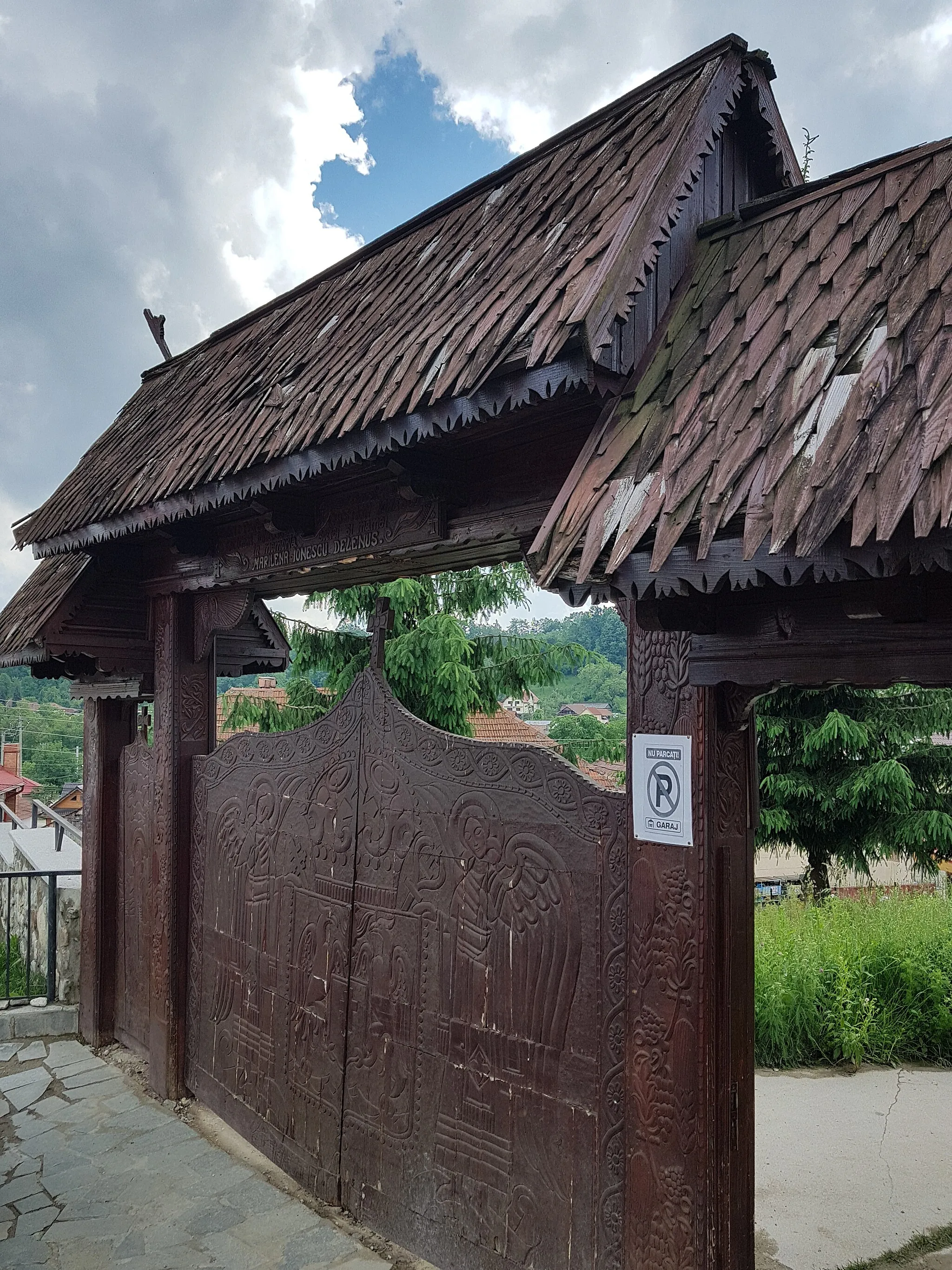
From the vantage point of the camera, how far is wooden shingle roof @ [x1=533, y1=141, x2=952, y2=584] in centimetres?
185

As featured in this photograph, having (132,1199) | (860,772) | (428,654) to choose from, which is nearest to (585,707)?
(860,772)

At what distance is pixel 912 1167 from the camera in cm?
410

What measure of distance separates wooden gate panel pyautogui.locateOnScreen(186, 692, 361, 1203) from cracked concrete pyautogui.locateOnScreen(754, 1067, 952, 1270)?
1.94 m

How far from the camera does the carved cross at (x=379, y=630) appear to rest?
3926mm

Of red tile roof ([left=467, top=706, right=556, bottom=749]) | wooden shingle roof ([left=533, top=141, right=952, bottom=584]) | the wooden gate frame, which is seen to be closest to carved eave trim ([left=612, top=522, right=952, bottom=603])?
wooden shingle roof ([left=533, top=141, right=952, bottom=584])

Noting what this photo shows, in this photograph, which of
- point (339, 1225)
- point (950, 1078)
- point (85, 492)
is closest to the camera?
point (339, 1225)

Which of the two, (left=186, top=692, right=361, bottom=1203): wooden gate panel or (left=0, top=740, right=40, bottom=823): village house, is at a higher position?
(left=186, top=692, right=361, bottom=1203): wooden gate panel

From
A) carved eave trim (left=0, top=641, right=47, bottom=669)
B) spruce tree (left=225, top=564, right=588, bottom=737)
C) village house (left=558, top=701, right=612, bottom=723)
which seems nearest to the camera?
carved eave trim (left=0, top=641, right=47, bottom=669)

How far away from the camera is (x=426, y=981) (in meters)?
3.50

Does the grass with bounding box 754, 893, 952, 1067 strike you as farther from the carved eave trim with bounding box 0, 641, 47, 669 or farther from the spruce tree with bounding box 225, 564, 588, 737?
the carved eave trim with bounding box 0, 641, 47, 669

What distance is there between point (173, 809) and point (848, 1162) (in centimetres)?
387

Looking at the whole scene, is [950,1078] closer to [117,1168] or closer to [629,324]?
[117,1168]

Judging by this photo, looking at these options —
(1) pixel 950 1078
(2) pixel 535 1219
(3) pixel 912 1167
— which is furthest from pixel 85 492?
(1) pixel 950 1078

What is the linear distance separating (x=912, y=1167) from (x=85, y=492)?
5.23 m
